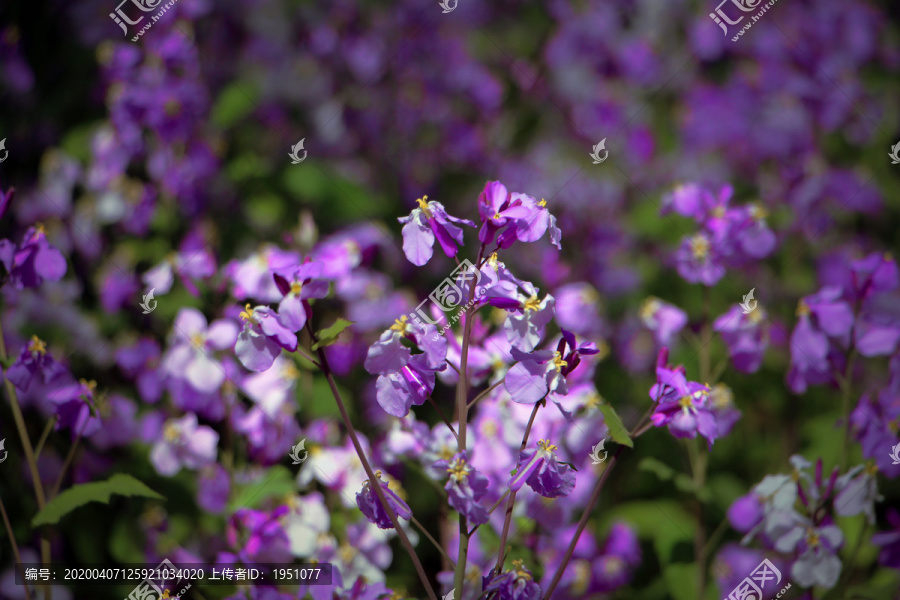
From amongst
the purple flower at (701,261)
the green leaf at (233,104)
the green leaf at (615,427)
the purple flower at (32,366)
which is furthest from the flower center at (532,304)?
the green leaf at (233,104)

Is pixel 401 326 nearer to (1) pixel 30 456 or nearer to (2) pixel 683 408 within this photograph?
(2) pixel 683 408

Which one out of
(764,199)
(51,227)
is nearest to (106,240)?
(51,227)

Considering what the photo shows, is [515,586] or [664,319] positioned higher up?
[515,586]

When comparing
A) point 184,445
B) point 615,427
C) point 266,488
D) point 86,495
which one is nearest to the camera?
point 615,427

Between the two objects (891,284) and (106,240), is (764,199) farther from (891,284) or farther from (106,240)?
(106,240)
